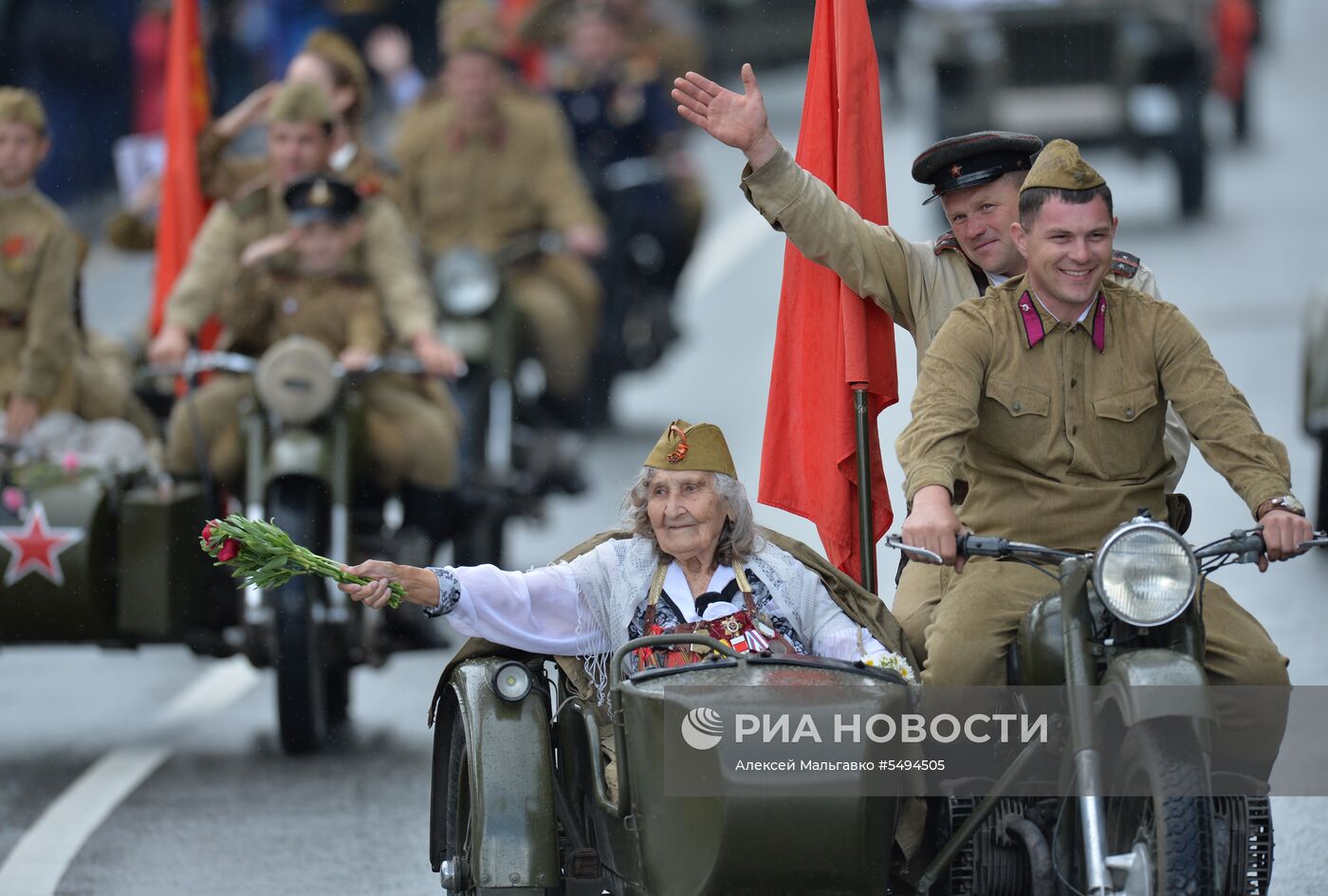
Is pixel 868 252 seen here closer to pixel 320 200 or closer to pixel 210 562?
pixel 210 562

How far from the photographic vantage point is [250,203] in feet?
38.4

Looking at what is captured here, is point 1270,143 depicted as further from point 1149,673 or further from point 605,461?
point 1149,673

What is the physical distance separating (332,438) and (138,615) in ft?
3.21

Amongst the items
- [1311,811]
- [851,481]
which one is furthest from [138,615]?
[1311,811]

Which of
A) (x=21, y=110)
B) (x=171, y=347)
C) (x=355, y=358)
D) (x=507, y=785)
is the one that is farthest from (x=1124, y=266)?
(x=21, y=110)

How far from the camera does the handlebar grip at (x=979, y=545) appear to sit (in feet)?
20.5

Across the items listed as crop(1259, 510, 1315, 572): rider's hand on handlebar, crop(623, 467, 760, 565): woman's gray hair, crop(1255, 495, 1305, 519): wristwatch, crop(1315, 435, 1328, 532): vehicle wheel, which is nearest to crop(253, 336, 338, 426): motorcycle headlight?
crop(623, 467, 760, 565): woman's gray hair

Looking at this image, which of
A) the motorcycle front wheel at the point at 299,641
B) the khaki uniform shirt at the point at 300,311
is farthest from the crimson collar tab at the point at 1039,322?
the khaki uniform shirt at the point at 300,311

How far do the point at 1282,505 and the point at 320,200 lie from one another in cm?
569

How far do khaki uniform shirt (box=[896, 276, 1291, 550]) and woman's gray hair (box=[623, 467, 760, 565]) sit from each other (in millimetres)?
459

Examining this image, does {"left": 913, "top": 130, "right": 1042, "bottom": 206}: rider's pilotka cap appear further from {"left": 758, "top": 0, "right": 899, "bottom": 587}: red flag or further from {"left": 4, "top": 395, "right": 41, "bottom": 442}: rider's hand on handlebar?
{"left": 4, "top": 395, "right": 41, "bottom": 442}: rider's hand on handlebar

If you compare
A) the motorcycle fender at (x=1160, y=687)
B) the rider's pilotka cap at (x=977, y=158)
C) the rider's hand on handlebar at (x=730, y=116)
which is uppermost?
the rider's hand on handlebar at (x=730, y=116)

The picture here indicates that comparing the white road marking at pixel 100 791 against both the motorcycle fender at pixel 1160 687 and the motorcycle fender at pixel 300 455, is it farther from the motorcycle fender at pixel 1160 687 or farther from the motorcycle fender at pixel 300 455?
the motorcycle fender at pixel 1160 687

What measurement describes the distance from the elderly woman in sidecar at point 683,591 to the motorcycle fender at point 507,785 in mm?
136
